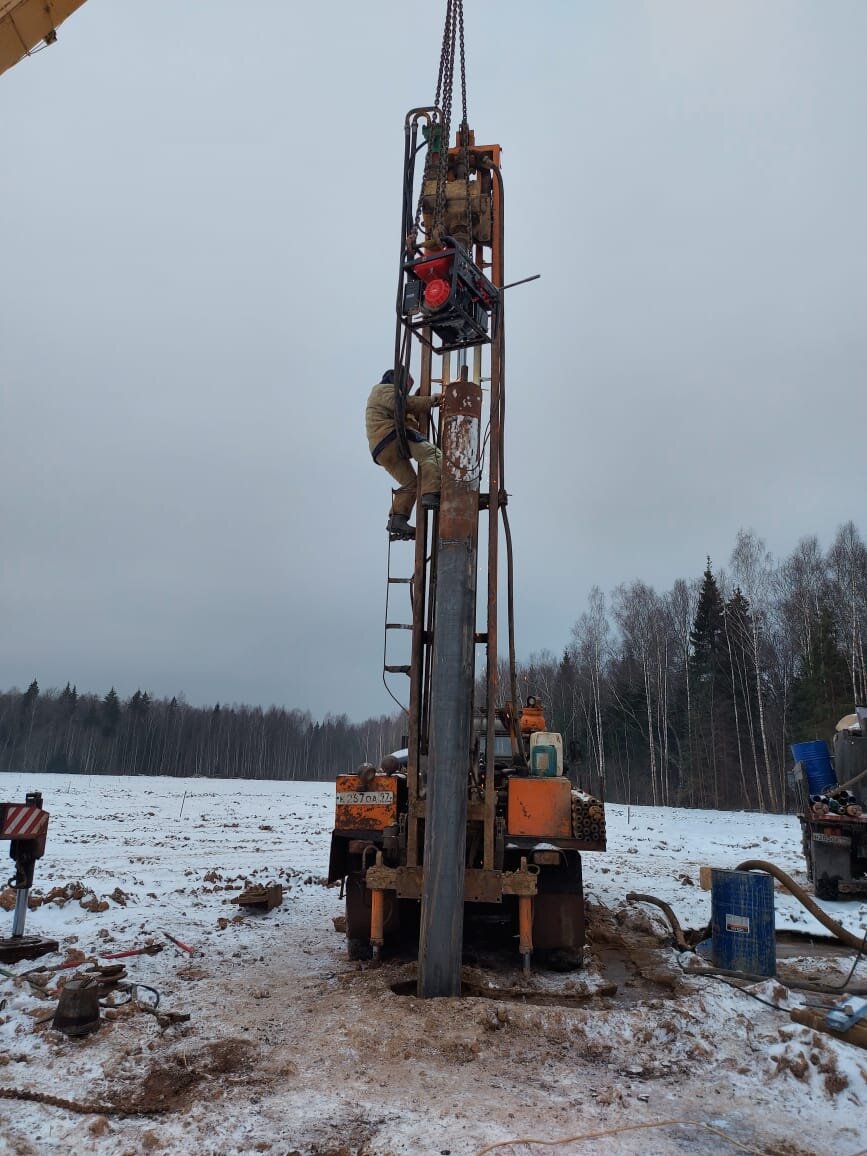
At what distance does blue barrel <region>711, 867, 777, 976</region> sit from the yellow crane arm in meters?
8.52

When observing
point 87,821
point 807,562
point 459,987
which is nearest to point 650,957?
point 459,987

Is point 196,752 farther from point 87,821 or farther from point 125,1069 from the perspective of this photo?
point 125,1069

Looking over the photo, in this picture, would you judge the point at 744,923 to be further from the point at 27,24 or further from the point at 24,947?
the point at 27,24

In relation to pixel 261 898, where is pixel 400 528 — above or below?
above

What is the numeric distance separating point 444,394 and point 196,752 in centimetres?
7548

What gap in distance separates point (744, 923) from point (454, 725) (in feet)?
9.19

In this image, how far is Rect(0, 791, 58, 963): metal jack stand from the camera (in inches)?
242

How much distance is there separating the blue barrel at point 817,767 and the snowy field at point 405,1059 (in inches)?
162

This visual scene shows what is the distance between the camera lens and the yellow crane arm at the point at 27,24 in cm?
561

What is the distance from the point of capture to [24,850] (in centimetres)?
651

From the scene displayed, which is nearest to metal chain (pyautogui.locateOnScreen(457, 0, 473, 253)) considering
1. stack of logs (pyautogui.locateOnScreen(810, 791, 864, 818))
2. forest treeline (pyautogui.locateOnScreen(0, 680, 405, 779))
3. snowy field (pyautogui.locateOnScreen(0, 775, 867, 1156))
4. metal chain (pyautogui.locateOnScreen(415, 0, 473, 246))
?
metal chain (pyautogui.locateOnScreen(415, 0, 473, 246))

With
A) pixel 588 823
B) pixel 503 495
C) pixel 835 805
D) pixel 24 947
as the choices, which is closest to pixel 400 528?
pixel 503 495

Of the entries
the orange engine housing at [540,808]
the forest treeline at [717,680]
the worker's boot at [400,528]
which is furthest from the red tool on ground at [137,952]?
the forest treeline at [717,680]

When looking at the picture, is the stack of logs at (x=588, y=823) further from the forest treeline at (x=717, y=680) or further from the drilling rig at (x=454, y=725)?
the forest treeline at (x=717, y=680)
